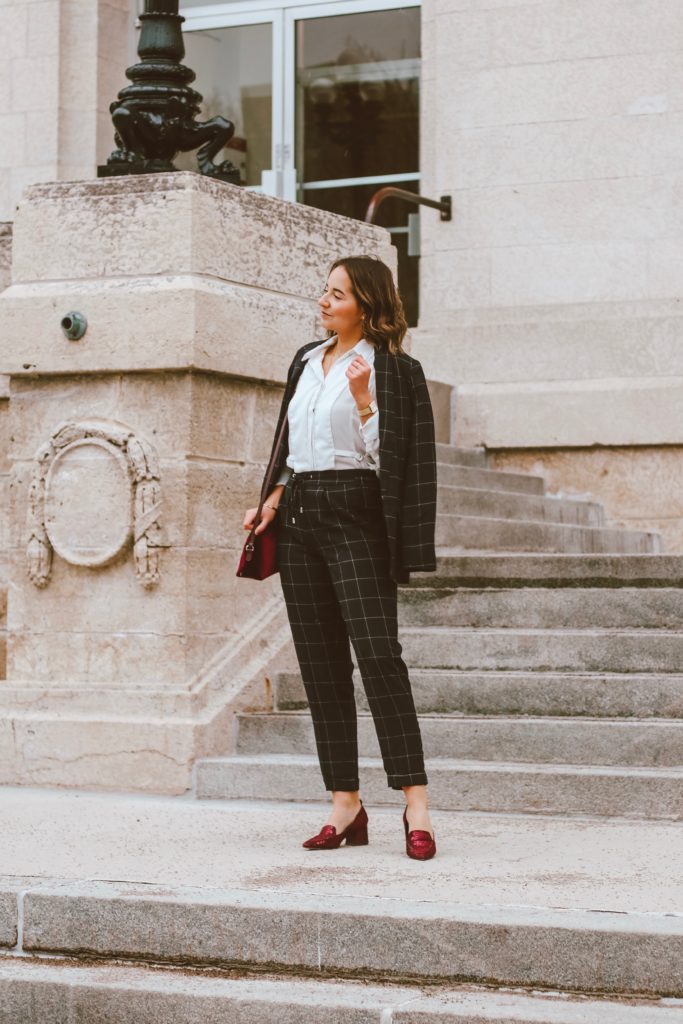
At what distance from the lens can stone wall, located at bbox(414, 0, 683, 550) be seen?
10.7 m

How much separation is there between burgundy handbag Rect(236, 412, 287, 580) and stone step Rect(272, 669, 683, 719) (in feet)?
4.81

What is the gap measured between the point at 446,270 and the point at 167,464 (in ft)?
16.3

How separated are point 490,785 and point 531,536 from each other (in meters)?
3.00

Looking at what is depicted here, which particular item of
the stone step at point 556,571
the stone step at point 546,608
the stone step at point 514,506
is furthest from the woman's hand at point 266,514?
the stone step at point 514,506

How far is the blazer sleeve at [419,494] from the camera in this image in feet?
17.8

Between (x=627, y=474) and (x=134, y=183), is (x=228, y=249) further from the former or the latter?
(x=627, y=474)

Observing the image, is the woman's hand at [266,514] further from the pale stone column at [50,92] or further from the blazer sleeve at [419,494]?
the pale stone column at [50,92]

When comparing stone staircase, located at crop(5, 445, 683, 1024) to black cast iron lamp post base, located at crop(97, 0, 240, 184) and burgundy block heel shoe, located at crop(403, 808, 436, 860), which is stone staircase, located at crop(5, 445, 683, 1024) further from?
black cast iron lamp post base, located at crop(97, 0, 240, 184)

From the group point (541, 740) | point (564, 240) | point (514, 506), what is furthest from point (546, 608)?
point (564, 240)

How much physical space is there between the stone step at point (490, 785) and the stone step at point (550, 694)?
14.5 inches

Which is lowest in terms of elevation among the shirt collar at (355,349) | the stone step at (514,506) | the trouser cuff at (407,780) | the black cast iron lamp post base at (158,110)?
the trouser cuff at (407,780)

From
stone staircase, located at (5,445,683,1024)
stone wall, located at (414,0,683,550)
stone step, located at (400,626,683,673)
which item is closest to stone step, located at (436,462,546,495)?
stone wall, located at (414,0,683,550)

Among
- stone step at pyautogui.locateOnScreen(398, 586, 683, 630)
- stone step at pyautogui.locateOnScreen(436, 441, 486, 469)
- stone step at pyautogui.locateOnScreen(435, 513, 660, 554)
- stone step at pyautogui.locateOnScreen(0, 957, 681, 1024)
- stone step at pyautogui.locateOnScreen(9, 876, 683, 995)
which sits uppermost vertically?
stone step at pyautogui.locateOnScreen(436, 441, 486, 469)

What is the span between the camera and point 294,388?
5664mm
